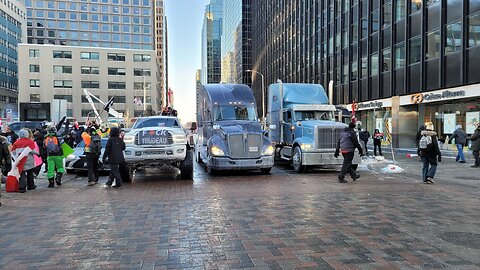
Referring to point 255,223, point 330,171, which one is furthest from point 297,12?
point 255,223

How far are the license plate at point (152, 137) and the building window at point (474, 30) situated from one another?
20536 mm

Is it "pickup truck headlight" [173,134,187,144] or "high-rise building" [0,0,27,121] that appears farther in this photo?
"high-rise building" [0,0,27,121]

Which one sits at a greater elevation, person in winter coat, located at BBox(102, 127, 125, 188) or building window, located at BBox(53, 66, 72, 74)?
building window, located at BBox(53, 66, 72, 74)

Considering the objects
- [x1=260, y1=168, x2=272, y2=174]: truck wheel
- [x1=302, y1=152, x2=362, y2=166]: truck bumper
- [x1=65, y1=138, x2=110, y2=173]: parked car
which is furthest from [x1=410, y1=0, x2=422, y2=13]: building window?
[x1=65, y1=138, x2=110, y2=173]: parked car

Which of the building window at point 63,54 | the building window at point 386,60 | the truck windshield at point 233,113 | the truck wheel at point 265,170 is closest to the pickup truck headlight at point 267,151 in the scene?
the truck wheel at point 265,170

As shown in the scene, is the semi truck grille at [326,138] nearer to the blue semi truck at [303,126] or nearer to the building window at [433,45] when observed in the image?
the blue semi truck at [303,126]

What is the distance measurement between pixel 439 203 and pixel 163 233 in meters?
5.77

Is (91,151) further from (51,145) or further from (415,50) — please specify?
(415,50)

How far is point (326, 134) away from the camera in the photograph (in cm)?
1423

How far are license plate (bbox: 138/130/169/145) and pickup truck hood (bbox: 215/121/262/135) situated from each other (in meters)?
2.26

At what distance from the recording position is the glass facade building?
115688mm

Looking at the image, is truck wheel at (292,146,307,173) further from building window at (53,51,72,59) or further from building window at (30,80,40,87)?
building window at (53,51,72,59)

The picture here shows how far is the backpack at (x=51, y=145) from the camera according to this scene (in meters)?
11.1

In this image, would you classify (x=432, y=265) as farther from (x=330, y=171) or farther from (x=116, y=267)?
(x=330, y=171)
